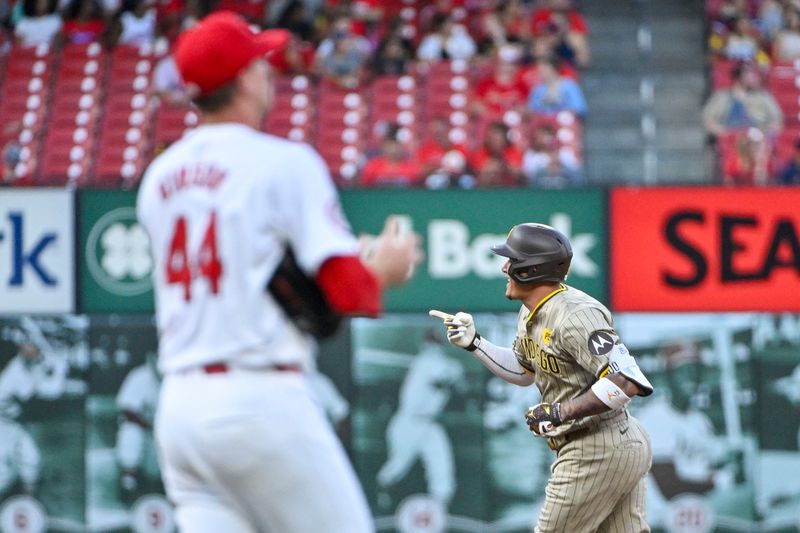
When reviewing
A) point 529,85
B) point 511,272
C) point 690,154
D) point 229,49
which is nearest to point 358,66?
point 529,85

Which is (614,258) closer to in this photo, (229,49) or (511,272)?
(511,272)

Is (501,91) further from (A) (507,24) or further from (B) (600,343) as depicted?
(B) (600,343)

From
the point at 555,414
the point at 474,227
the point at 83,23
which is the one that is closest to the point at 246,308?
the point at 555,414

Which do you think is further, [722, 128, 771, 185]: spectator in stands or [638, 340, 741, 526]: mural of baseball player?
[722, 128, 771, 185]: spectator in stands

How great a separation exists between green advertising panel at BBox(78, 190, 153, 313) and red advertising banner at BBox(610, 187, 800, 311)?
11.9 ft

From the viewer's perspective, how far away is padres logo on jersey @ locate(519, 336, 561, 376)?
673cm

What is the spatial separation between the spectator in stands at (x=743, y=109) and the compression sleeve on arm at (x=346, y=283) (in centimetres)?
1078

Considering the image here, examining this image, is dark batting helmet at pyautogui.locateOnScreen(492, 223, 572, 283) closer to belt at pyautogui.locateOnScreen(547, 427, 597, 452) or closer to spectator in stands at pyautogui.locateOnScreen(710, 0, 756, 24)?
belt at pyautogui.locateOnScreen(547, 427, 597, 452)

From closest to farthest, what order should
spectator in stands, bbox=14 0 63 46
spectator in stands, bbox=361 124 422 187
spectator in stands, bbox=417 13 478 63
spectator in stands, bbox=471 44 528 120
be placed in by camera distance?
1. spectator in stands, bbox=361 124 422 187
2. spectator in stands, bbox=471 44 528 120
3. spectator in stands, bbox=417 13 478 63
4. spectator in stands, bbox=14 0 63 46

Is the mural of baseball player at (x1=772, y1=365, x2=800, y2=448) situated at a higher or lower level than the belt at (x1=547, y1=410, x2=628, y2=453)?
lower

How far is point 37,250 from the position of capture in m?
11.6

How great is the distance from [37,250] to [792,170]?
254 inches

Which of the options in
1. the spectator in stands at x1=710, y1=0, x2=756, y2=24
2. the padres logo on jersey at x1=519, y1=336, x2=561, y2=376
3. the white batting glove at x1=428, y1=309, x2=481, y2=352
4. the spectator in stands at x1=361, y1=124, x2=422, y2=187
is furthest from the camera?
the spectator in stands at x1=710, y1=0, x2=756, y2=24

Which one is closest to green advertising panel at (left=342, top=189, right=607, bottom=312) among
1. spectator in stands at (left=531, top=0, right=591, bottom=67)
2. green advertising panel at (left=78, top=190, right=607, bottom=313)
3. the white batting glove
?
green advertising panel at (left=78, top=190, right=607, bottom=313)
